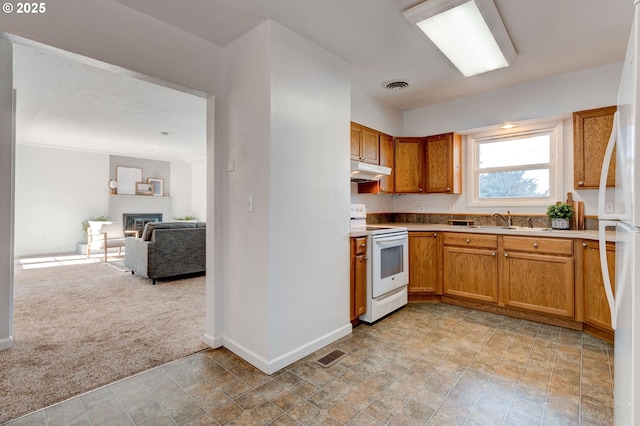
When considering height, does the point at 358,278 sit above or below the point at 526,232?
below

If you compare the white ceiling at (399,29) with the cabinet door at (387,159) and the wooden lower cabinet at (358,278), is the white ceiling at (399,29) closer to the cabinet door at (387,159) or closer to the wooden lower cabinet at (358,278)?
the cabinet door at (387,159)

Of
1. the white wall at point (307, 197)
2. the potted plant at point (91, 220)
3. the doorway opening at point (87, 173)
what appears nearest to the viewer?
the white wall at point (307, 197)

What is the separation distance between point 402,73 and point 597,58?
6.14 feet

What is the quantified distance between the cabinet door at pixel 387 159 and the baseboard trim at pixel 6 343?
3.88 meters

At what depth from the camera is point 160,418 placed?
1.69 metres

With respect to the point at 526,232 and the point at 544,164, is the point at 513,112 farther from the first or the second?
the point at 526,232

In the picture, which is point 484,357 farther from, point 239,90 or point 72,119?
point 72,119

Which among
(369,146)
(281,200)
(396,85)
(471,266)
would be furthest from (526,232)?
(281,200)

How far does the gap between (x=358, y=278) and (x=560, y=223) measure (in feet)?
7.53

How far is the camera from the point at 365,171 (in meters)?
3.35

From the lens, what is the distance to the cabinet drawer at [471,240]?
332 centimetres

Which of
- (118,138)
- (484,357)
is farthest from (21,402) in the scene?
(118,138)

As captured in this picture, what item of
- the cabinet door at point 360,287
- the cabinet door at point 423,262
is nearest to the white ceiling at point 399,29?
the cabinet door at point 423,262

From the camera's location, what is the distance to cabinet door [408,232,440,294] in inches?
145
